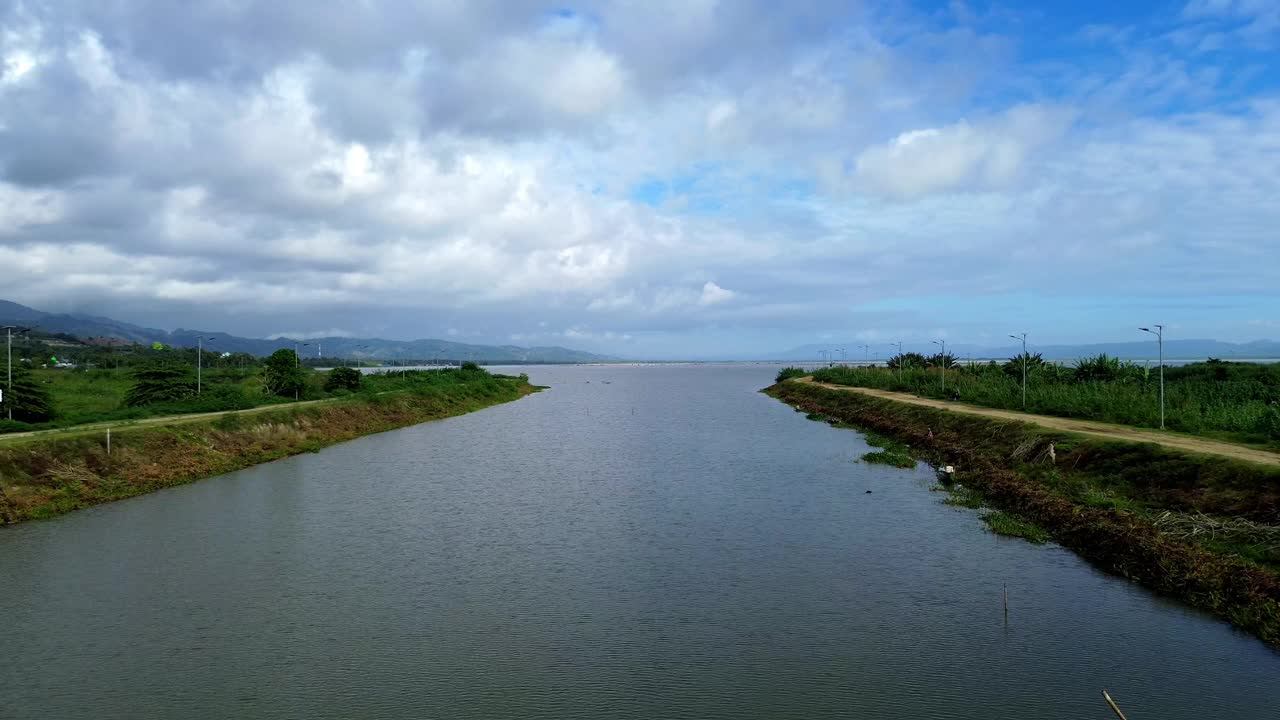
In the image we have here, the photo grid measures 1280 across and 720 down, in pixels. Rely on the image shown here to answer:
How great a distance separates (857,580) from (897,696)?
515 cm

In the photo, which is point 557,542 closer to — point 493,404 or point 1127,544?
point 1127,544

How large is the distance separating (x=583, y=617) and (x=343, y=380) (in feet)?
181

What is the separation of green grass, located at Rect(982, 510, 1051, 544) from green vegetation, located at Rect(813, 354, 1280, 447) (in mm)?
8085

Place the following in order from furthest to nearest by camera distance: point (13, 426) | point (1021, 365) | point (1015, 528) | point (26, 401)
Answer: point (1021, 365) < point (26, 401) < point (13, 426) < point (1015, 528)

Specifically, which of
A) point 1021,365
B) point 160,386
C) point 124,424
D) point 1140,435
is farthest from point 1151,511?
point 160,386

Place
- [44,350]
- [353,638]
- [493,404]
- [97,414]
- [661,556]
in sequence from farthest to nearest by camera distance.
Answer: [44,350], [493,404], [97,414], [661,556], [353,638]

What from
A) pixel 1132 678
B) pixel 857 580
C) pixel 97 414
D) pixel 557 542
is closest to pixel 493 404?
pixel 97 414

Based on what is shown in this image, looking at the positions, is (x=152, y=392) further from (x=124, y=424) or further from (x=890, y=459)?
(x=890, y=459)

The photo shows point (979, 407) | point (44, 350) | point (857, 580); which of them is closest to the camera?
point (857, 580)

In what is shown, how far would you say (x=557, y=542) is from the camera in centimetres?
1838

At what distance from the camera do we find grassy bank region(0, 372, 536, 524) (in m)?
21.8

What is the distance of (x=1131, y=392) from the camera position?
114ft

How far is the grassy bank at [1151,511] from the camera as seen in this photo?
13242 mm

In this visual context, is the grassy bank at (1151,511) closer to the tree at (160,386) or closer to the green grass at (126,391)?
the green grass at (126,391)
